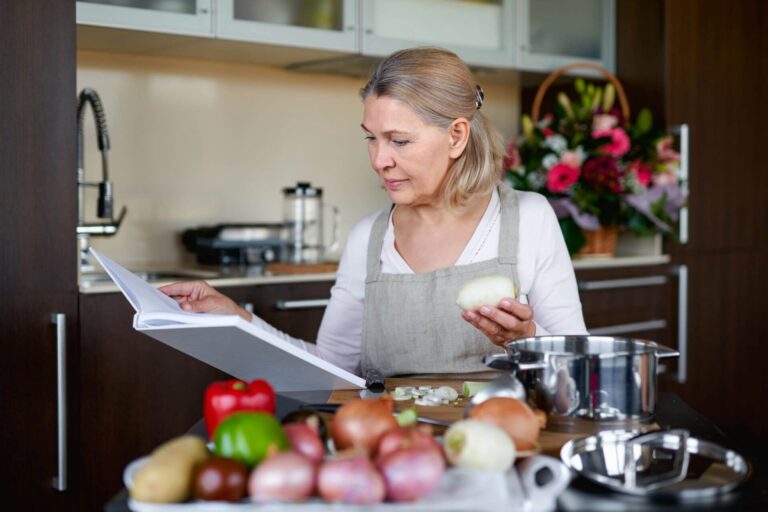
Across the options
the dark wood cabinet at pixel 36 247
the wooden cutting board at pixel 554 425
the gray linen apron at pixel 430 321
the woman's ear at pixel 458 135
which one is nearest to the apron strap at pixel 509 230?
the gray linen apron at pixel 430 321

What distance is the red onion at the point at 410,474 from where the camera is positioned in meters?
1.00

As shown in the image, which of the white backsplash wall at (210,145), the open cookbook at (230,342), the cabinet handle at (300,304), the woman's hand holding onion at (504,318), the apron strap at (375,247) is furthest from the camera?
the white backsplash wall at (210,145)

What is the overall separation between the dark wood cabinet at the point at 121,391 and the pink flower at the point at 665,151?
169cm

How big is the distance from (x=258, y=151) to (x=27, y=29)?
121cm

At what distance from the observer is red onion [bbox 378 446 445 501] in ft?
3.27

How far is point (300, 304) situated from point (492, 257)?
3.15 ft

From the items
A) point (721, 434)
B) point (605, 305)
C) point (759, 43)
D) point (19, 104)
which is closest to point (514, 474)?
point (721, 434)

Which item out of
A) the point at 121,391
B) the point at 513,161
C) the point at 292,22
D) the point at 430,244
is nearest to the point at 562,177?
the point at 513,161

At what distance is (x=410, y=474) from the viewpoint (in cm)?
100

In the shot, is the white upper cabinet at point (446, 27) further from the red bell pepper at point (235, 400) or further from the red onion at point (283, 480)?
the red onion at point (283, 480)

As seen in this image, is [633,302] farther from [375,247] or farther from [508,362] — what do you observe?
[508,362]

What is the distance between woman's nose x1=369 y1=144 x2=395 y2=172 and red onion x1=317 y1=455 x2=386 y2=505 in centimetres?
102

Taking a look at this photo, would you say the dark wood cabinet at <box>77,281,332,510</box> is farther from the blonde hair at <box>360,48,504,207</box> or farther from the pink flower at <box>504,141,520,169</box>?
the pink flower at <box>504,141,520,169</box>

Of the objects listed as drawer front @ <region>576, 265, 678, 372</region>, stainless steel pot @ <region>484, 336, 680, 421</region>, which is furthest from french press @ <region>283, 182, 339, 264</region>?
stainless steel pot @ <region>484, 336, 680, 421</region>
